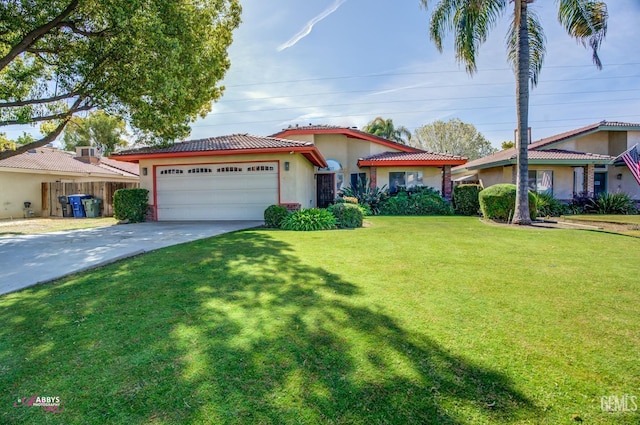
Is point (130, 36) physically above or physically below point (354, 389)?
above

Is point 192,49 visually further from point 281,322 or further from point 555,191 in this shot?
point 555,191

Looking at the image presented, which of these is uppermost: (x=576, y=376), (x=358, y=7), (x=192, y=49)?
(x=358, y=7)

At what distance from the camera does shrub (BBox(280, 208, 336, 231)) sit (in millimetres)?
10305

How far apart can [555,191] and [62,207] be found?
27613mm

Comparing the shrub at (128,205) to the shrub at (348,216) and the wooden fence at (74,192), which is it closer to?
the wooden fence at (74,192)

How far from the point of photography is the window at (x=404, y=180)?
61.6 ft

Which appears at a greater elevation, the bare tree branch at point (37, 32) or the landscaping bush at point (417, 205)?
the bare tree branch at point (37, 32)

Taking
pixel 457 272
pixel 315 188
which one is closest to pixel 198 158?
pixel 315 188

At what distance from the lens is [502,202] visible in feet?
39.9

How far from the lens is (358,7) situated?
48.0ft

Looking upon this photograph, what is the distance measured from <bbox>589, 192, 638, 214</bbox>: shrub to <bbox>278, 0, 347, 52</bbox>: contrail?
16403mm

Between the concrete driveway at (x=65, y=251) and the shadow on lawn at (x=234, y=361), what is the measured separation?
3.49 ft

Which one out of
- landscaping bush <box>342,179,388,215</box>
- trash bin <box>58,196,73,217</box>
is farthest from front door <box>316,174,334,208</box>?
trash bin <box>58,196,73,217</box>

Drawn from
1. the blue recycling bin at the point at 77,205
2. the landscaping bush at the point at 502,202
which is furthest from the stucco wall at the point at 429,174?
the blue recycling bin at the point at 77,205
